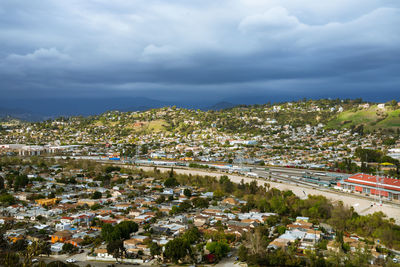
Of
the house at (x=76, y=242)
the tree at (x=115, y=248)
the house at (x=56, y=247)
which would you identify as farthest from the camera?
the house at (x=76, y=242)

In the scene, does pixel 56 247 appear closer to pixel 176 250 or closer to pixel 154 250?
pixel 154 250

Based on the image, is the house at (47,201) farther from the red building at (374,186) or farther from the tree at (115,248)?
the red building at (374,186)

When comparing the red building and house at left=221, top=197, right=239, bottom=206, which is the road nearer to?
the red building

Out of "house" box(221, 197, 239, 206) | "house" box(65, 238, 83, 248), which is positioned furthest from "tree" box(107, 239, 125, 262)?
"house" box(221, 197, 239, 206)

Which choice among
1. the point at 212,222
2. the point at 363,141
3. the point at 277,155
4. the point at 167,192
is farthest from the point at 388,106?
→ the point at 212,222

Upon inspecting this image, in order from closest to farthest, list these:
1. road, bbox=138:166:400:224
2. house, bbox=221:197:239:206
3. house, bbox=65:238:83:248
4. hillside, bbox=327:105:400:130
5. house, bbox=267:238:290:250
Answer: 1. house, bbox=267:238:290:250
2. house, bbox=65:238:83:248
3. road, bbox=138:166:400:224
4. house, bbox=221:197:239:206
5. hillside, bbox=327:105:400:130

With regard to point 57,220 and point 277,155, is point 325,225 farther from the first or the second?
point 277,155

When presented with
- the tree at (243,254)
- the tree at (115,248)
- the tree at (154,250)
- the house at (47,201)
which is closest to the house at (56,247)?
the tree at (115,248)
